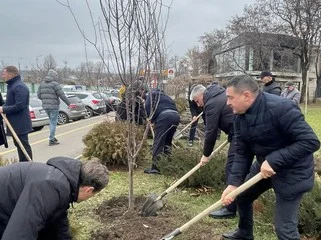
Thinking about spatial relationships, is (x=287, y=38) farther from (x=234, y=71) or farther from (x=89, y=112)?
(x=89, y=112)

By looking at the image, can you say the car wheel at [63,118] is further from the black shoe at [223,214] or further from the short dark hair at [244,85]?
the short dark hair at [244,85]

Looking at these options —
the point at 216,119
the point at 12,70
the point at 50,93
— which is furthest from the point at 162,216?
the point at 50,93

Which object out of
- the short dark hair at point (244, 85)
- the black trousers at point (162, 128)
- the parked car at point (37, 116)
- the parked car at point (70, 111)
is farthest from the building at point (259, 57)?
the short dark hair at point (244, 85)

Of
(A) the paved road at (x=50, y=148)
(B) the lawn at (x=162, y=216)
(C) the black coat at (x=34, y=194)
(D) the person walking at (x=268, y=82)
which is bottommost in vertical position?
(A) the paved road at (x=50, y=148)

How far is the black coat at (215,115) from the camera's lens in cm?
420

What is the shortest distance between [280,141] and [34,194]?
1854 mm

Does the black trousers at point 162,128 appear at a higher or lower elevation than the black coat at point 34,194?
lower

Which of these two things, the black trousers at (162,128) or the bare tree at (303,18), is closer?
the black trousers at (162,128)

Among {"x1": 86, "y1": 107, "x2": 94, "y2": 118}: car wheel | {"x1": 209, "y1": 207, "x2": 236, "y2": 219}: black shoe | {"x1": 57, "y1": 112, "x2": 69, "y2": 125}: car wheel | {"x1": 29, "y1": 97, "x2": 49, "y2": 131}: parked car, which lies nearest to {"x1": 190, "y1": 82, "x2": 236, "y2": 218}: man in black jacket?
{"x1": 209, "y1": 207, "x2": 236, "y2": 219}: black shoe

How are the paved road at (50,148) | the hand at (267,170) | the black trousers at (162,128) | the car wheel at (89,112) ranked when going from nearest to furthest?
the hand at (267,170) < the black trousers at (162,128) < the paved road at (50,148) < the car wheel at (89,112)

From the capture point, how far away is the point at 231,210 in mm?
4422

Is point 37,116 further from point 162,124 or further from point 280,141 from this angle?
point 280,141

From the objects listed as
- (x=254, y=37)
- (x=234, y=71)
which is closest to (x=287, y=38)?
(x=254, y=37)

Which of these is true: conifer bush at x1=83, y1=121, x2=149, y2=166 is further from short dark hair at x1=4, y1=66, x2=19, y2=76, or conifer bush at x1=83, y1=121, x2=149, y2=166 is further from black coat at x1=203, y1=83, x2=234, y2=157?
black coat at x1=203, y1=83, x2=234, y2=157
